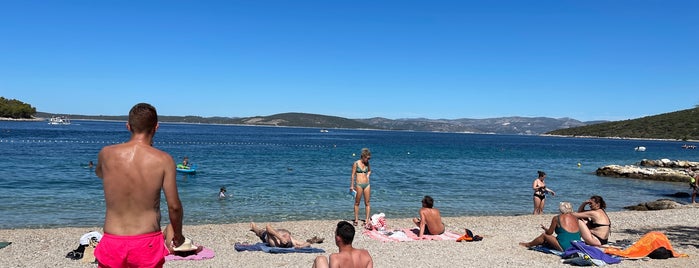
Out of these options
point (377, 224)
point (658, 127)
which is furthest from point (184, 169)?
point (658, 127)

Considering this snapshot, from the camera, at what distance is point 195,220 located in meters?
15.5

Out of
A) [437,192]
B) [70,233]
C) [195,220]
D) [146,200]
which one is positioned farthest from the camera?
[437,192]

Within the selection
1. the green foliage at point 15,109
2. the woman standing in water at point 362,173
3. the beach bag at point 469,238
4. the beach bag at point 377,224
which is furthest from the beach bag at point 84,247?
the green foliage at point 15,109

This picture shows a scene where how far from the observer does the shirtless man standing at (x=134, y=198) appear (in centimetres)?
353

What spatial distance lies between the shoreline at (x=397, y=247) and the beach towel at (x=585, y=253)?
17cm

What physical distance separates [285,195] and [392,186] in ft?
22.2

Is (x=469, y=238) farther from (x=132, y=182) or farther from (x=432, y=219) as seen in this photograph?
(x=132, y=182)

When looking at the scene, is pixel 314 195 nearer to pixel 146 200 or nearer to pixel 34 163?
pixel 146 200

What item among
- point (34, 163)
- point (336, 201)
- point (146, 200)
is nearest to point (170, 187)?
point (146, 200)

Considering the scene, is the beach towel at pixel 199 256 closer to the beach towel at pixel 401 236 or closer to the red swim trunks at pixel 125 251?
the beach towel at pixel 401 236

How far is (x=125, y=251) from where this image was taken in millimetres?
3555

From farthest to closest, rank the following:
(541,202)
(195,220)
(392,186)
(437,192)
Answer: (392,186)
(437,192)
(541,202)
(195,220)

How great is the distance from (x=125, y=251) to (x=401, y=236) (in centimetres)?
835

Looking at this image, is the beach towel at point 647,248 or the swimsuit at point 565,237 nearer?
the beach towel at point 647,248
